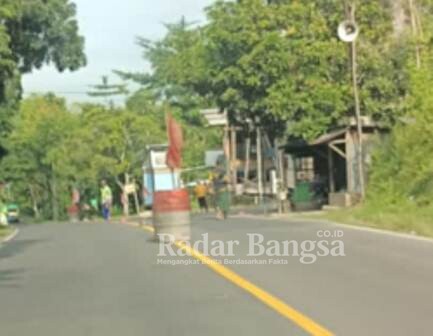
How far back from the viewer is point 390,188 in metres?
31.3

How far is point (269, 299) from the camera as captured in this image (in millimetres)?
11727

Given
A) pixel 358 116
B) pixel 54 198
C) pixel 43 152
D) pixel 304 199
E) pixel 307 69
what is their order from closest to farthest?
pixel 358 116 < pixel 307 69 < pixel 304 199 < pixel 43 152 < pixel 54 198

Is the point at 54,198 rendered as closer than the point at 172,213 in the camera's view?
No

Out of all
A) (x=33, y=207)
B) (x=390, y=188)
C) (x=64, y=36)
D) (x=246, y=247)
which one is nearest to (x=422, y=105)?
(x=390, y=188)

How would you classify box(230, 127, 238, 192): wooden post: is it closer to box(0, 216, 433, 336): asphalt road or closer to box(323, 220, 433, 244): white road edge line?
box(323, 220, 433, 244): white road edge line

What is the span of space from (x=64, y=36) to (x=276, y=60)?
10.1 metres

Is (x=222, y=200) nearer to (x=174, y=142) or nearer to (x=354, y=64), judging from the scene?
(x=354, y=64)

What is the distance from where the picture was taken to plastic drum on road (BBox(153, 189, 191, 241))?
59.4 feet

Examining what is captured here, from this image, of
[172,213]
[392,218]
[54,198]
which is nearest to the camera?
[172,213]

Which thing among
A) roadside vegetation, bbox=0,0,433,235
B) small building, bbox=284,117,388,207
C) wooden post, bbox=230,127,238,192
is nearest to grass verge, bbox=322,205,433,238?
roadside vegetation, bbox=0,0,433,235

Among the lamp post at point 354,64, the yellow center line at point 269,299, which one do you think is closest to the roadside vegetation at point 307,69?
the lamp post at point 354,64

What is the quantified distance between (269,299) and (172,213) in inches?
267

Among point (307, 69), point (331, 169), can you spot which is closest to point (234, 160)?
point (331, 169)

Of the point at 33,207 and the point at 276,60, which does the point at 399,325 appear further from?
the point at 33,207
